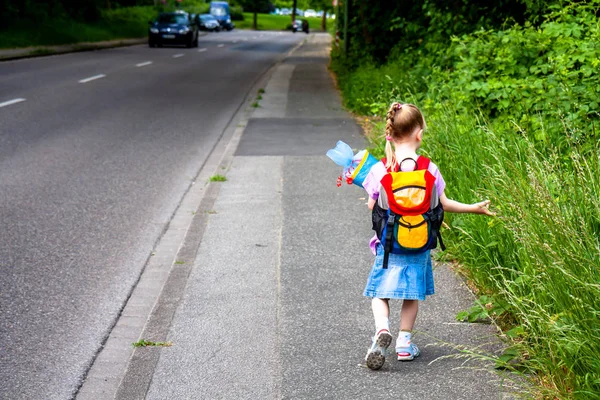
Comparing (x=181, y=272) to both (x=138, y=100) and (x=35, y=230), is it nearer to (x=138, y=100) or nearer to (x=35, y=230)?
(x=35, y=230)

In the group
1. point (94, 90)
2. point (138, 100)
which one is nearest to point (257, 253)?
point (138, 100)

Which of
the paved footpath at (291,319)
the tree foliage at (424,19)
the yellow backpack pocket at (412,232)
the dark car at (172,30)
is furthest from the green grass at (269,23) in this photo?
the yellow backpack pocket at (412,232)

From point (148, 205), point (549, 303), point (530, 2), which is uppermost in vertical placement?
point (530, 2)

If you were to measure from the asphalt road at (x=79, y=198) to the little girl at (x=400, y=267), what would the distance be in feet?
4.89

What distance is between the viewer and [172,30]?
139 feet

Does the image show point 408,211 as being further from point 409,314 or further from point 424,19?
point 424,19

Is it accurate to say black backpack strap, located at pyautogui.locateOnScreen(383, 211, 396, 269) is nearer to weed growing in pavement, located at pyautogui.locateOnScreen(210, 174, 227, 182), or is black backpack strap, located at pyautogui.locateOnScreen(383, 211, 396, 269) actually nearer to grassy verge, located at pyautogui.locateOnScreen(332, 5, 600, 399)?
grassy verge, located at pyautogui.locateOnScreen(332, 5, 600, 399)

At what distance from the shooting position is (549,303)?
409 centimetres

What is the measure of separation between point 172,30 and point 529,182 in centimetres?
3908

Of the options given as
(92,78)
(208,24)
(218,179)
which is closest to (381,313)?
(218,179)

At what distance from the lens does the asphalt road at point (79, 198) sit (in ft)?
15.8

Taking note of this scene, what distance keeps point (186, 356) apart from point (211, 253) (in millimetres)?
2081

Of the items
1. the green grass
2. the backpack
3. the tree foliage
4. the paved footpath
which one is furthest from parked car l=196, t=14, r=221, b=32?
the backpack

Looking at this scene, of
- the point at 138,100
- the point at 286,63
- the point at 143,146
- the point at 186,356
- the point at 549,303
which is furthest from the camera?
the point at 286,63
